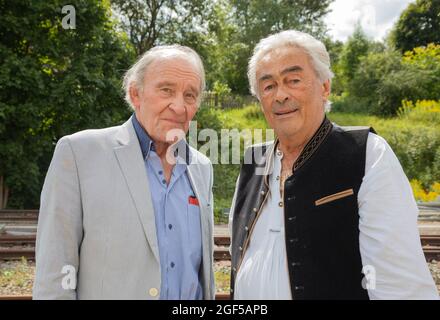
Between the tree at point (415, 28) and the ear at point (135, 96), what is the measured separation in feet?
100

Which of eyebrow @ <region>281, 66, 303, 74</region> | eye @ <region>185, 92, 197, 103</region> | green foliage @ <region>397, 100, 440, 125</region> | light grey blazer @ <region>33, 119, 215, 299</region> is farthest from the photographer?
Result: green foliage @ <region>397, 100, 440, 125</region>

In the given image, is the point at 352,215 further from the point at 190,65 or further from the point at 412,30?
the point at 412,30

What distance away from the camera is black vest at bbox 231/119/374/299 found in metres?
2.17

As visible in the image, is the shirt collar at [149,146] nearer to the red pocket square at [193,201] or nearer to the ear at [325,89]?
the red pocket square at [193,201]

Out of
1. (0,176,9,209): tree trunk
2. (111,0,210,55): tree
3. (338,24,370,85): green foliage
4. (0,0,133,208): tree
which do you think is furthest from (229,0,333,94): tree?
(0,176,9,209): tree trunk

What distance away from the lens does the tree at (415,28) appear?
95.3ft

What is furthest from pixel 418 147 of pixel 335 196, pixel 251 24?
pixel 251 24

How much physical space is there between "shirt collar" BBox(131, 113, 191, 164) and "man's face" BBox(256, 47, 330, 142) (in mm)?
576

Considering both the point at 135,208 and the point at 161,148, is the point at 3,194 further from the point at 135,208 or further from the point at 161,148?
the point at 135,208

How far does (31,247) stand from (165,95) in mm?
5401

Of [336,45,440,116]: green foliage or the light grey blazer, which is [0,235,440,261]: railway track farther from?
[336,45,440,116]: green foliage

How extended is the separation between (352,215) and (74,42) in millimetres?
11301

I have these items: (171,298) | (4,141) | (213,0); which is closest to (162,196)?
(171,298)

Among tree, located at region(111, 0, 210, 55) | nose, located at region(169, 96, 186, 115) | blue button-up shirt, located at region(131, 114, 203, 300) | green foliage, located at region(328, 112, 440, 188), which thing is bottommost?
green foliage, located at region(328, 112, 440, 188)
